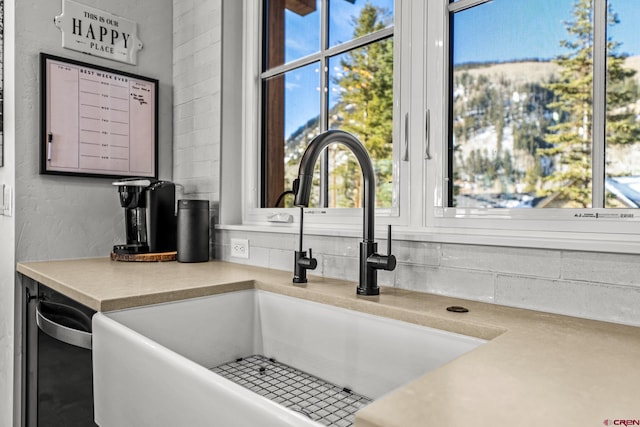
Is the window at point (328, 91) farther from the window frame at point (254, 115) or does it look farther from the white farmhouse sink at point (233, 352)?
the white farmhouse sink at point (233, 352)

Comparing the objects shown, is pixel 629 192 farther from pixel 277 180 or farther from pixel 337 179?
pixel 277 180

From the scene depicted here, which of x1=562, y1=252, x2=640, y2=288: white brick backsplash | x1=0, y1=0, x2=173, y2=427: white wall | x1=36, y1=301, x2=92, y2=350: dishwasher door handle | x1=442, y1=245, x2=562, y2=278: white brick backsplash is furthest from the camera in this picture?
x1=0, y1=0, x2=173, y2=427: white wall

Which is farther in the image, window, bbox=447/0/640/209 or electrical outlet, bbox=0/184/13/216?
electrical outlet, bbox=0/184/13/216

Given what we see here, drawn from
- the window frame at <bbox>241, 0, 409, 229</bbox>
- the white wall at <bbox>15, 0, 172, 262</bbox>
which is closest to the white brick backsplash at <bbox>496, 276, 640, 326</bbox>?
the window frame at <bbox>241, 0, 409, 229</bbox>

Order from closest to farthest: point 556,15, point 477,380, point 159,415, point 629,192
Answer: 1. point 477,380
2. point 159,415
3. point 629,192
4. point 556,15

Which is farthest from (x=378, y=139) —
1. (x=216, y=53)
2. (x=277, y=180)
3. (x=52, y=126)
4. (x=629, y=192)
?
(x=52, y=126)

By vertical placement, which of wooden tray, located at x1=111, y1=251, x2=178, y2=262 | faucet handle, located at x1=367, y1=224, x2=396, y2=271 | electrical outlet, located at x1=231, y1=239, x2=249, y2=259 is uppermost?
faucet handle, located at x1=367, y1=224, x2=396, y2=271

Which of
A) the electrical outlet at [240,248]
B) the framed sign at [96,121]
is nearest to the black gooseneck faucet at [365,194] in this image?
the electrical outlet at [240,248]

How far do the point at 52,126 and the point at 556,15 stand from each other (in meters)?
1.82

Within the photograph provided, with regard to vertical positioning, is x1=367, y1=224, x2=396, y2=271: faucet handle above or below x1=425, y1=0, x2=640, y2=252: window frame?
below

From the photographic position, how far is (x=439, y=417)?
47cm

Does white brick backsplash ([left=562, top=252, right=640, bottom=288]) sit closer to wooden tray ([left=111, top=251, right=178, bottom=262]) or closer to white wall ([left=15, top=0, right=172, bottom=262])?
wooden tray ([left=111, top=251, right=178, bottom=262])

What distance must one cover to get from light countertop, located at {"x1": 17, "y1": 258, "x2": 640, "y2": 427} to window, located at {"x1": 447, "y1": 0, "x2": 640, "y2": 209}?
314mm

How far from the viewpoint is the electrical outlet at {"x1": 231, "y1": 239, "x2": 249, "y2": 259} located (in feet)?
5.75
